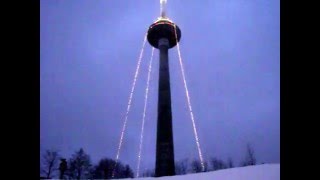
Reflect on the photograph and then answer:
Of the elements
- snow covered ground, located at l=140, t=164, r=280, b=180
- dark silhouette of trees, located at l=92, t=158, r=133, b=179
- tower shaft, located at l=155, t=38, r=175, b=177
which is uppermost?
tower shaft, located at l=155, t=38, r=175, b=177

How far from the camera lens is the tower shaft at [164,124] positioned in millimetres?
33438

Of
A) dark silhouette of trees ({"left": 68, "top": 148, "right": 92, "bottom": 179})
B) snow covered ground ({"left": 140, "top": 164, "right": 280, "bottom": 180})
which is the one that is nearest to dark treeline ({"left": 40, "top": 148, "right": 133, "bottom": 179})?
dark silhouette of trees ({"left": 68, "top": 148, "right": 92, "bottom": 179})

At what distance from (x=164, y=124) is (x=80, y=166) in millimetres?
27477

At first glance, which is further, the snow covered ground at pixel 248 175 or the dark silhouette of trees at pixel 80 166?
the dark silhouette of trees at pixel 80 166

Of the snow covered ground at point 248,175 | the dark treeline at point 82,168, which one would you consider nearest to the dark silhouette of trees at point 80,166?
the dark treeline at point 82,168

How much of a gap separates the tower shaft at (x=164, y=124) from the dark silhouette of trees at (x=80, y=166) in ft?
78.3

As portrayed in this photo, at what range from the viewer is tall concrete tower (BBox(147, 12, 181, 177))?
33.7m

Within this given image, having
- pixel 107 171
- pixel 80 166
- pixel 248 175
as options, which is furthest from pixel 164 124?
pixel 107 171

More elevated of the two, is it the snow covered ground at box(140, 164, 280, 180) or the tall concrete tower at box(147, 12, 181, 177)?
the tall concrete tower at box(147, 12, 181, 177)

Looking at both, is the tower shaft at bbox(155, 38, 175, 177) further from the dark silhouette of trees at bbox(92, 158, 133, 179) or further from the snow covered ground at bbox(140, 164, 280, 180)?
the dark silhouette of trees at bbox(92, 158, 133, 179)

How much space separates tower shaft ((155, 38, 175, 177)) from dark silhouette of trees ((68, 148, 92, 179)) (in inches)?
940

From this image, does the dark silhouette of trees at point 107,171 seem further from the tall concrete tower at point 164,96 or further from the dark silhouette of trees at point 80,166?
the tall concrete tower at point 164,96
